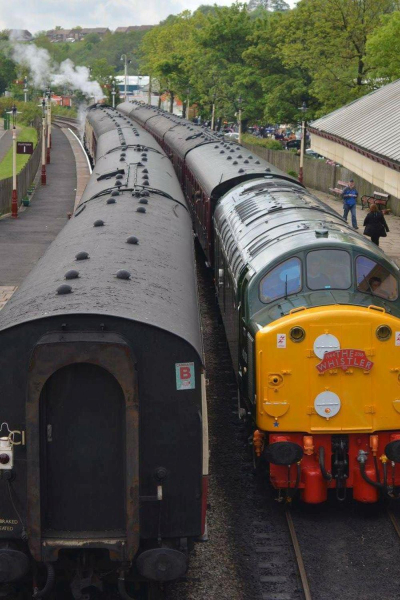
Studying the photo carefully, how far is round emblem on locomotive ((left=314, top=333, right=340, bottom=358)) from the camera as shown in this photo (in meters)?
10.6

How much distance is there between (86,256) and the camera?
387 inches

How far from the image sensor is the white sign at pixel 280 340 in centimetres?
1062

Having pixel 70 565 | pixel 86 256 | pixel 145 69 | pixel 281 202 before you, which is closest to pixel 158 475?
pixel 70 565

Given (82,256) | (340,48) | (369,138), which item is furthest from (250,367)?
(340,48)

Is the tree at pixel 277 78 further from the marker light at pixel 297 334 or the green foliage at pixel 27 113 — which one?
Answer: the green foliage at pixel 27 113

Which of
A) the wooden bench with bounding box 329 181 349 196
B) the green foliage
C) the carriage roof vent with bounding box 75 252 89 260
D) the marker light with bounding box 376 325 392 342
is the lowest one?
the green foliage

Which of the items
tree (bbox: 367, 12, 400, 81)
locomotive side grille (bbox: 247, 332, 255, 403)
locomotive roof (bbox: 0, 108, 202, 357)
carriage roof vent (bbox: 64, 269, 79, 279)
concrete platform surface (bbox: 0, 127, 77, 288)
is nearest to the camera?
locomotive roof (bbox: 0, 108, 202, 357)

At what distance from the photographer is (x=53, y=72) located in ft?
353

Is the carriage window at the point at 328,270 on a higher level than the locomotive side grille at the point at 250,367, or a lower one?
higher

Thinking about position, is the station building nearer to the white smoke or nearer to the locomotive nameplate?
the locomotive nameplate

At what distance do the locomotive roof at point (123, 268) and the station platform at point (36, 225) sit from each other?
336 inches

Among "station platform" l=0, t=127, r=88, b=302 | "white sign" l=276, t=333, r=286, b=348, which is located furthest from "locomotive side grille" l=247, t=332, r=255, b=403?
"station platform" l=0, t=127, r=88, b=302

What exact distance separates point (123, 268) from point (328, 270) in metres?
3.10

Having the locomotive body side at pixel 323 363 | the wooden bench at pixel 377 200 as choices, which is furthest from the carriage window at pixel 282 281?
the wooden bench at pixel 377 200
